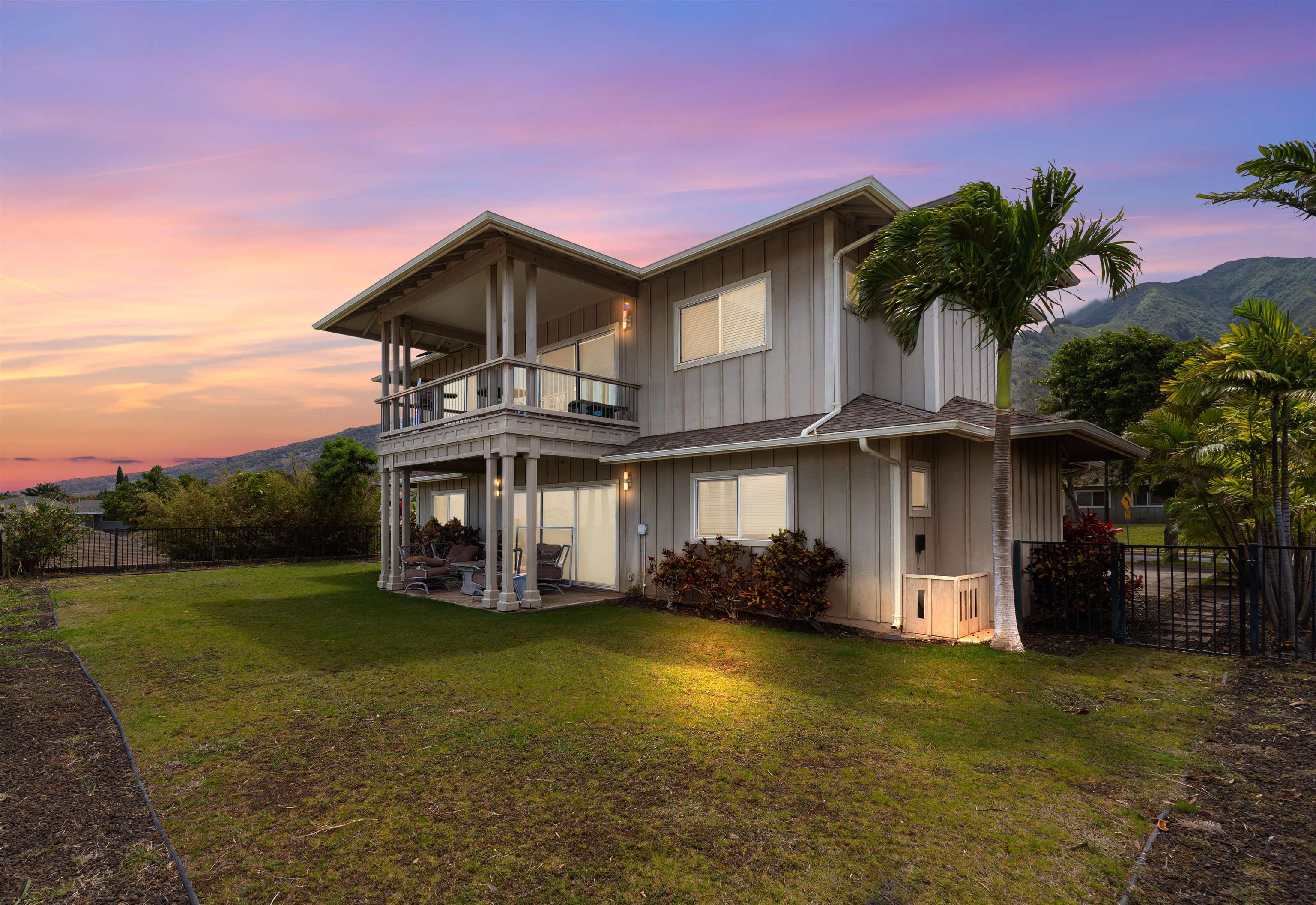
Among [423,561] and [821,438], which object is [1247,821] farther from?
[423,561]

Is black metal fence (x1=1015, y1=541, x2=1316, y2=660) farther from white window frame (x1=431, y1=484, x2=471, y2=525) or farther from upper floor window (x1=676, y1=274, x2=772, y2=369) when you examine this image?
white window frame (x1=431, y1=484, x2=471, y2=525)

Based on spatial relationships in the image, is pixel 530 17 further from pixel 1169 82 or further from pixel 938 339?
pixel 1169 82

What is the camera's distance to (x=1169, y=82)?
16.6 m

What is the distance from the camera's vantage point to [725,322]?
10.8 meters

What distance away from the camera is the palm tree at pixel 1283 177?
6.29m

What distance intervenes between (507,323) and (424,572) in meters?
5.59

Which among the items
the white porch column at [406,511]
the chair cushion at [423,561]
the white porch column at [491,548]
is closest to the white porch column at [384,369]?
the white porch column at [406,511]

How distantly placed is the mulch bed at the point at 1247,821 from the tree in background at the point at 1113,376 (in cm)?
2689

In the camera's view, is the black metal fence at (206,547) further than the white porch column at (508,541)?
Yes

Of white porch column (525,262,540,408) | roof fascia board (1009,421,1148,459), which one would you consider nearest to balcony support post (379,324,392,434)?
white porch column (525,262,540,408)

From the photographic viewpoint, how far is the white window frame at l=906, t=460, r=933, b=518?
28.2ft

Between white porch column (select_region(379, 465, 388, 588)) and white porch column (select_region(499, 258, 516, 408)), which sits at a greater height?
white porch column (select_region(499, 258, 516, 408))

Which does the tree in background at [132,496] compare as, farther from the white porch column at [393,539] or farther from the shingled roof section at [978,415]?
the shingled roof section at [978,415]

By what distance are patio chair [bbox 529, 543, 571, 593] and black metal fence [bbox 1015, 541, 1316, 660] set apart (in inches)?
303
